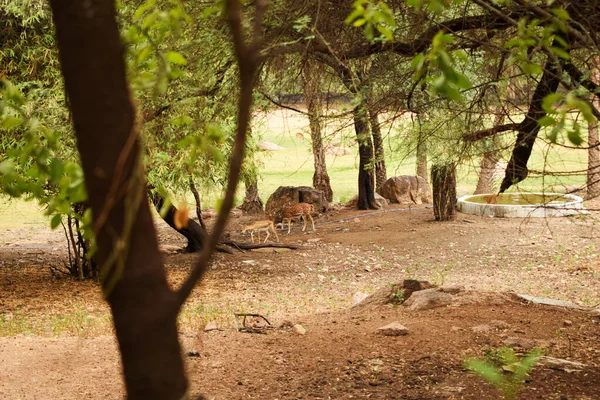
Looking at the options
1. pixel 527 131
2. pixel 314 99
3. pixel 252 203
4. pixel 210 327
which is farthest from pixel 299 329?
pixel 252 203

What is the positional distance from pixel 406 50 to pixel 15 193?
15.1ft

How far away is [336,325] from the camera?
6.71 m

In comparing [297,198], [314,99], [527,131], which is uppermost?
[314,99]

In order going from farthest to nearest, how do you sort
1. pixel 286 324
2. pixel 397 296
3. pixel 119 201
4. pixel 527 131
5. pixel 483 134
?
pixel 397 296 < pixel 286 324 < pixel 483 134 < pixel 527 131 < pixel 119 201

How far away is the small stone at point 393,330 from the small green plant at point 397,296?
1459mm

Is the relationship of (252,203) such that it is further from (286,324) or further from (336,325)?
(336,325)

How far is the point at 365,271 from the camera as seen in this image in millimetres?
12742

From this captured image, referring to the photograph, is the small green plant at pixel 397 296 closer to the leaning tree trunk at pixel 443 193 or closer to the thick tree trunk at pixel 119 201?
the thick tree trunk at pixel 119 201

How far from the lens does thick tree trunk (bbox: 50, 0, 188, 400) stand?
153 centimetres

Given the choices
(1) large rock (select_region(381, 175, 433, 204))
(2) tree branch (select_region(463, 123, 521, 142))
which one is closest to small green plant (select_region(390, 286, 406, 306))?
Answer: (2) tree branch (select_region(463, 123, 521, 142))

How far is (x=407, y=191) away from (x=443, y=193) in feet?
14.7

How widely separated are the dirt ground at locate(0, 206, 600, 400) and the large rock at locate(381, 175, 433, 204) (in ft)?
20.5

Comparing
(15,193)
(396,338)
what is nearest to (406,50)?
(396,338)

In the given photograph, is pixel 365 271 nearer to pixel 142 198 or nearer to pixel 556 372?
pixel 556 372
